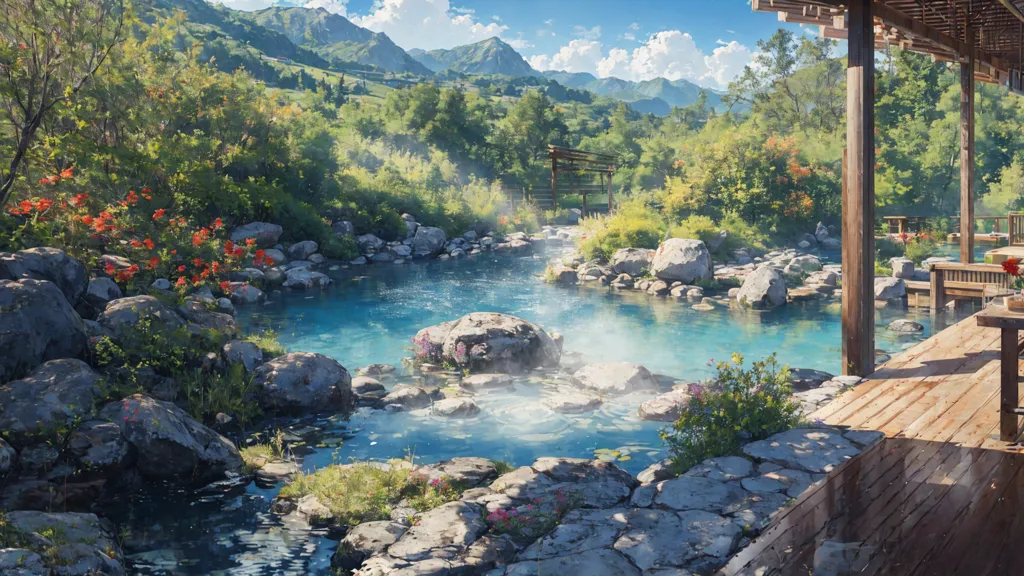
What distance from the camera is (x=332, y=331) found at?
13195 millimetres

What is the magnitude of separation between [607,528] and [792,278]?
14035 millimetres

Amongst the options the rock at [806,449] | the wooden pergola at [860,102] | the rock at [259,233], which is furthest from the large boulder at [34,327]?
the rock at [259,233]

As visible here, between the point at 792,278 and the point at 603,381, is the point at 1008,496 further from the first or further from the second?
the point at 792,278

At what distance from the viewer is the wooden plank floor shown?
3324 mm

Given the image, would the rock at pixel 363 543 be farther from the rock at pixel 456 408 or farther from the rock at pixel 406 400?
the rock at pixel 406 400

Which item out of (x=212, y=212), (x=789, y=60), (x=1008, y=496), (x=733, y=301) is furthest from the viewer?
(x=789, y=60)

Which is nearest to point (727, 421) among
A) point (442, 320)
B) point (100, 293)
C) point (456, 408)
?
point (456, 408)

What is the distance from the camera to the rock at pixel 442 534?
13.9ft

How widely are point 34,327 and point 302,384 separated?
2629 mm

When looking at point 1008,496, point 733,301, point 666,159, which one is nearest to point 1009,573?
point 1008,496

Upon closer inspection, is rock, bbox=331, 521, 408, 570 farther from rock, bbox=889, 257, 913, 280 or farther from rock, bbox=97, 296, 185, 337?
rock, bbox=889, 257, 913, 280

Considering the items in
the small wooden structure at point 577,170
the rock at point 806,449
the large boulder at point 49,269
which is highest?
the small wooden structure at point 577,170

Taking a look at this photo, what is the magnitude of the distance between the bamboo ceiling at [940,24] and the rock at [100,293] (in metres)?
7.67

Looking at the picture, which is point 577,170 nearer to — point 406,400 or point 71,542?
point 406,400
